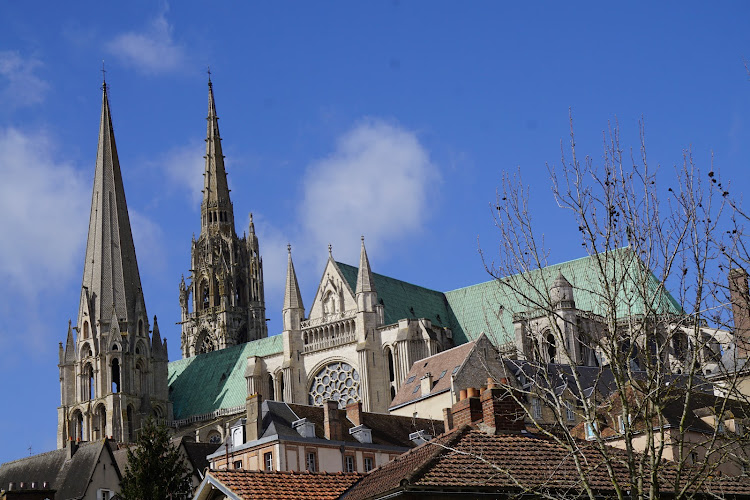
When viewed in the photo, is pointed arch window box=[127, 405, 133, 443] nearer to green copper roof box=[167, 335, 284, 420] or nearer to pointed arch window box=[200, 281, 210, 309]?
green copper roof box=[167, 335, 284, 420]

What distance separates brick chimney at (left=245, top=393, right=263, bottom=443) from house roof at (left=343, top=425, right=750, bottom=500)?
86.2 ft

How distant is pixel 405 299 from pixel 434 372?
17588mm

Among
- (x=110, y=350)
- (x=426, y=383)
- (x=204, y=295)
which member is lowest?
(x=426, y=383)

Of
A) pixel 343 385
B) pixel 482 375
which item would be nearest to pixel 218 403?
pixel 343 385

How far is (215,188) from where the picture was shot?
117 metres

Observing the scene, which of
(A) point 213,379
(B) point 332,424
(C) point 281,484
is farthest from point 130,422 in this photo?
(C) point 281,484

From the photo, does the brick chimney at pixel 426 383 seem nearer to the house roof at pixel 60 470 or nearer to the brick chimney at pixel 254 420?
the house roof at pixel 60 470

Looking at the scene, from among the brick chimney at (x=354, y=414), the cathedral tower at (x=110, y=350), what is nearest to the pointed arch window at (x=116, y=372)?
the cathedral tower at (x=110, y=350)

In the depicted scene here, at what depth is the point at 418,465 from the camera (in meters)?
20.0

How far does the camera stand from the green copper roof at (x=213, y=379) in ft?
310

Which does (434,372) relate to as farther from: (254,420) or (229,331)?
(229,331)

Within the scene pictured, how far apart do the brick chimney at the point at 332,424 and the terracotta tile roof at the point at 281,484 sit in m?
25.1

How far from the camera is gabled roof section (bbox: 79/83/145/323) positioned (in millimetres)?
98562

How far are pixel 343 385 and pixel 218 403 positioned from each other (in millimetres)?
16077
